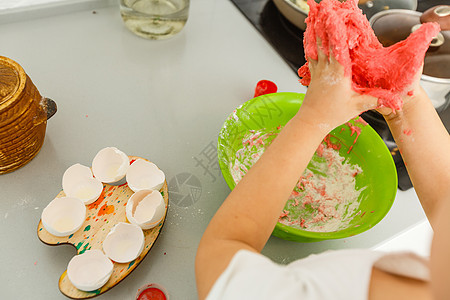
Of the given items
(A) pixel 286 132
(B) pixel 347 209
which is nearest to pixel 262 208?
(A) pixel 286 132

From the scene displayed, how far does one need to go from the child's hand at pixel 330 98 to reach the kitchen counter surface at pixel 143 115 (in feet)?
0.95

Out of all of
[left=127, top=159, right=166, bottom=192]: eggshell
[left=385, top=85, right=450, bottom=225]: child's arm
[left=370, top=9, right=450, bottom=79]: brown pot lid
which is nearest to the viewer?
[left=385, top=85, right=450, bottom=225]: child's arm

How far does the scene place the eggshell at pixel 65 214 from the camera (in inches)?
26.7

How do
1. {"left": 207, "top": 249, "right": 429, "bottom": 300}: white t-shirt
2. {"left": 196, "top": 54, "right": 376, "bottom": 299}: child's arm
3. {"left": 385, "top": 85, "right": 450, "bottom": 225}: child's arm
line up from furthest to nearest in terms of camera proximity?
{"left": 385, "top": 85, "right": 450, "bottom": 225}: child's arm
{"left": 196, "top": 54, "right": 376, "bottom": 299}: child's arm
{"left": 207, "top": 249, "right": 429, "bottom": 300}: white t-shirt

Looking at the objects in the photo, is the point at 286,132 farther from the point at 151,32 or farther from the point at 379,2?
the point at 379,2

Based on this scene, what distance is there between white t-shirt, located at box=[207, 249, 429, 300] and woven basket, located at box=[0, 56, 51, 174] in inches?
20.2

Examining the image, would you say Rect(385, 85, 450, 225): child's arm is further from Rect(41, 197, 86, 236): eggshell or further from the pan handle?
Rect(41, 197, 86, 236): eggshell

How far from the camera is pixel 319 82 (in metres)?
0.62

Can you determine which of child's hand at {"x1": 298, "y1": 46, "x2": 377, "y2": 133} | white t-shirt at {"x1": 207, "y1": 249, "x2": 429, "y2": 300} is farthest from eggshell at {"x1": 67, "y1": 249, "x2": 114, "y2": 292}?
child's hand at {"x1": 298, "y1": 46, "x2": 377, "y2": 133}

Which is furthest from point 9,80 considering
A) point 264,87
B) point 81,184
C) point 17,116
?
point 264,87

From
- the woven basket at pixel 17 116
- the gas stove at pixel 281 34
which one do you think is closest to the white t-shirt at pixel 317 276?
the woven basket at pixel 17 116

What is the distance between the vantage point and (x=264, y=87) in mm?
981

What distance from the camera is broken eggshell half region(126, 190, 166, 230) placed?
0.68 meters

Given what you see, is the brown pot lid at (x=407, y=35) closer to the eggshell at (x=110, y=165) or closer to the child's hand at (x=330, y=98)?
the child's hand at (x=330, y=98)
